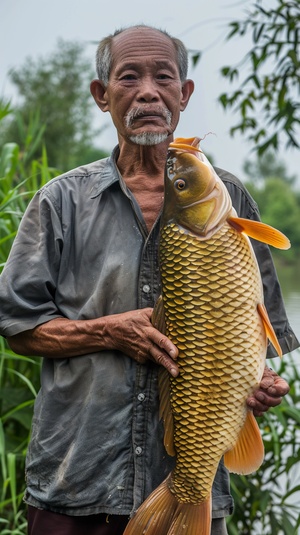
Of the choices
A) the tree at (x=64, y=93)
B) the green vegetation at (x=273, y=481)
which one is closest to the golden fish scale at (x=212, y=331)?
the green vegetation at (x=273, y=481)

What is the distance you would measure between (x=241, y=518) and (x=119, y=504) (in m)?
1.95

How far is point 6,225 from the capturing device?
14.2 feet

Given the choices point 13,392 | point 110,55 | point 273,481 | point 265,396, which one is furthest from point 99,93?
point 273,481

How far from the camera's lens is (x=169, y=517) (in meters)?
A: 2.64

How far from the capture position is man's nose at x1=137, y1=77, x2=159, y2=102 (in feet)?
9.64

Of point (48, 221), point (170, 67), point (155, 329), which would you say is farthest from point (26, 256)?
point (170, 67)

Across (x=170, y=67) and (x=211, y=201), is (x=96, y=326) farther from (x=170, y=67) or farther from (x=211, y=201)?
(x=170, y=67)

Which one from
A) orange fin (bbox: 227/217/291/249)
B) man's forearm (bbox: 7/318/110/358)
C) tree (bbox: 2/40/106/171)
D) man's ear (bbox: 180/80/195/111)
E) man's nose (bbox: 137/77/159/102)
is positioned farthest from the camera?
tree (bbox: 2/40/106/171)

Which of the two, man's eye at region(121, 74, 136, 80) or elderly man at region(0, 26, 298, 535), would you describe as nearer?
elderly man at region(0, 26, 298, 535)

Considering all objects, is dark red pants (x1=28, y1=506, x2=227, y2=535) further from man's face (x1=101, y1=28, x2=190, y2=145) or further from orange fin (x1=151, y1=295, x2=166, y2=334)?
man's face (x1=101, y1=28, x2=190, y2=145)

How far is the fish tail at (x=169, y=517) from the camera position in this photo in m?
2.60

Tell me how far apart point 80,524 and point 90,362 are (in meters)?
0.46

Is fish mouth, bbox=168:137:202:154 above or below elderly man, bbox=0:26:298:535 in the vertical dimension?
above

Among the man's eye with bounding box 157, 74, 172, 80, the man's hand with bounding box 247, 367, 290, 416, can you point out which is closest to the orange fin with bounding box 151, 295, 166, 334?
the man's hand with bounding box 247, 367, 290, 416
